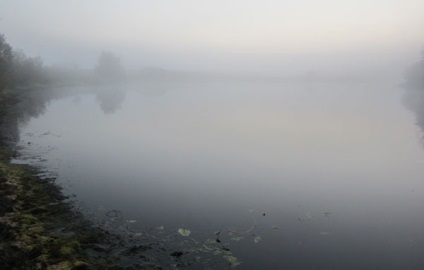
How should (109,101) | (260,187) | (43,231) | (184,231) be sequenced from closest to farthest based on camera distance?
(43,231) → (184,231) → (260,187) → (109,101)

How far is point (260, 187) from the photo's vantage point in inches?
904

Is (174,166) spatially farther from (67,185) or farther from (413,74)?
(413,74)

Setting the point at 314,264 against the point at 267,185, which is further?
the point at 267,185

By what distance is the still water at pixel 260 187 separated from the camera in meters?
15.2

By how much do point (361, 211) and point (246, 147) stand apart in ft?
55.4

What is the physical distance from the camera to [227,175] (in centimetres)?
2547

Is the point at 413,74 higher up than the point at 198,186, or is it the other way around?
the point at 413,74

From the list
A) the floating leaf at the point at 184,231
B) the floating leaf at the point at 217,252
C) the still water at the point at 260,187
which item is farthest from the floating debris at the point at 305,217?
the floating leaf at the point at 184,231

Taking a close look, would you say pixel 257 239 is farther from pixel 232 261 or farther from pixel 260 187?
pixel 260 187

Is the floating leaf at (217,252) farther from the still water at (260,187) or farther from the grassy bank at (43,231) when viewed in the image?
the grassy bank at (43,231)

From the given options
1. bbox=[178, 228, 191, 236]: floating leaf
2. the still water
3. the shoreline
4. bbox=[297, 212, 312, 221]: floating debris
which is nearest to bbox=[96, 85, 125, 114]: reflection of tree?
the still water

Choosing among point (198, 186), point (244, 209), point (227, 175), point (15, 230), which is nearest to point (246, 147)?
point (227, 175)

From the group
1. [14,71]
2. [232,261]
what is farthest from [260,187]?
[14,71]

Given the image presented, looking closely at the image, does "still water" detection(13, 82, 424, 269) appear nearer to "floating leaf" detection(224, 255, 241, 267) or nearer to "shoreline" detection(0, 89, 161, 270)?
"floating leaf" detection(224, 255, 241, 267)
